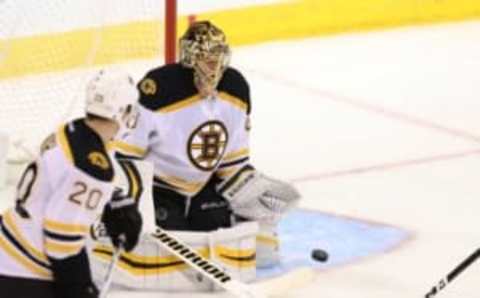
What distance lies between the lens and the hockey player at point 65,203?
2.12 metres

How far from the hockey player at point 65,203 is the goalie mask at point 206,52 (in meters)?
0.71

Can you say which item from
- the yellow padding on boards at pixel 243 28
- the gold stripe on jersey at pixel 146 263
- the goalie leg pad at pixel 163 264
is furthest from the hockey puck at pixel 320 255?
the yellow padding on boards at pixel 243 28

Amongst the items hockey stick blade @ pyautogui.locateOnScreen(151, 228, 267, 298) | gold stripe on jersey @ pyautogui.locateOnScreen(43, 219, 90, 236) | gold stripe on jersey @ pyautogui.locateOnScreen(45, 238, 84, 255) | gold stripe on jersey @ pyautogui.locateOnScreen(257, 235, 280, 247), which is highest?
gold stripe on jersey @ pyautogui.locateOnScreen(43, 219, 90, 236)

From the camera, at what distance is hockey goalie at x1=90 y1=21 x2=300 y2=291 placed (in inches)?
117

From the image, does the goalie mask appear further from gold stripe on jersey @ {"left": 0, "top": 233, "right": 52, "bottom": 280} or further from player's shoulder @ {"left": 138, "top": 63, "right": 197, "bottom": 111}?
gold stripe on jersey @ {"left": 0, "top": 233, "right": 52, "bottom": 280}

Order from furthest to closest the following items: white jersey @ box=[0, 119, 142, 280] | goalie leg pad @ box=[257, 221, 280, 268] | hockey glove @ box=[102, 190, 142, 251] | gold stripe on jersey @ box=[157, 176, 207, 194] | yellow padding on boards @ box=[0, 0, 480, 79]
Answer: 1. yellow padding on boards @ box=[0, 0, 480, 79]
2. goalie leg pad @ box=[257, 221, 280, 268]
3. gold stripe on jersey @ box=[157, 176, 207, 194]
4. hockey glove @ box=[102, 190, 142, 251]
5. white jersey @ box=[0, 119, 142, 280]

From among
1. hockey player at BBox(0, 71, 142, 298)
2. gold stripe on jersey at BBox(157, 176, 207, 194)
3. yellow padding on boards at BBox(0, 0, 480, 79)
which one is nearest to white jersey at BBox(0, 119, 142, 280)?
hockey player at BBox(0, 71, 142, 298)

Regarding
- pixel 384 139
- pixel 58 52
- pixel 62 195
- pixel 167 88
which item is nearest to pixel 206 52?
pixel 167 88

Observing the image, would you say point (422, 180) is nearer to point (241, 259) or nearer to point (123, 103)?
point (241, 259)

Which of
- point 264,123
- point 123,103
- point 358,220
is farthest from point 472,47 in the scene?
point 123,103

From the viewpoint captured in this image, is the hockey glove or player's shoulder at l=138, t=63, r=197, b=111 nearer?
the hockey glove

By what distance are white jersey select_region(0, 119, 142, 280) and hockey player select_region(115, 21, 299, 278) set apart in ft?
2.70

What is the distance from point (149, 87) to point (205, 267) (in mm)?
432

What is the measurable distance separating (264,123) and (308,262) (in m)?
1.59
